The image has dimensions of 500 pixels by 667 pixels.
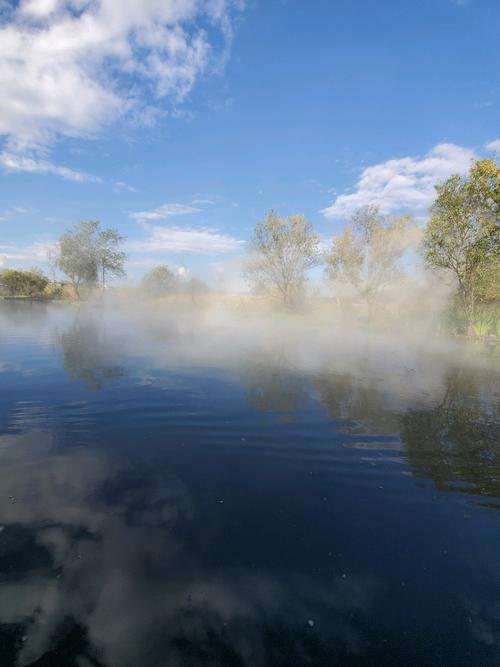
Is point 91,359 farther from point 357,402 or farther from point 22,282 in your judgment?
point 22,282

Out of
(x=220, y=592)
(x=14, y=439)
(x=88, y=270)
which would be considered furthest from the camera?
(x=88, y=270)

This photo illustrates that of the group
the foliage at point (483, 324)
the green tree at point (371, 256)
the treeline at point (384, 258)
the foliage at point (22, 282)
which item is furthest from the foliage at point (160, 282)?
the foliage at point (483, 324)

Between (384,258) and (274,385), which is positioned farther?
(384,258)

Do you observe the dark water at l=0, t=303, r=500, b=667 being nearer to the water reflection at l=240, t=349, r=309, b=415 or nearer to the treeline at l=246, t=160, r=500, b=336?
the water reflection at l=240, t=349, r=309, b=415

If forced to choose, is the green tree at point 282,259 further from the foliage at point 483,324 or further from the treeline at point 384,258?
the foliage at point 483,324

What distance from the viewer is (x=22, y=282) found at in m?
83.9

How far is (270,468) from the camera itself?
545 cm

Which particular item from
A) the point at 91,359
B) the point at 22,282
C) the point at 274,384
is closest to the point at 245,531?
the point at 274,384

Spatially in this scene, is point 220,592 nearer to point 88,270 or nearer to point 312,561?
point 312,561

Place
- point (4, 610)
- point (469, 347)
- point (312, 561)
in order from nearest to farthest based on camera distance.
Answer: point (4, 610) < point (312, 561) < point (469, 347)

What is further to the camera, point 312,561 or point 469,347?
point 469,347

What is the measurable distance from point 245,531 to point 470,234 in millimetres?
26231

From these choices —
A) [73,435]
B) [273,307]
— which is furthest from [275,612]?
[273,307]

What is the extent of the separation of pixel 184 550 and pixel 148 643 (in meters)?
0.97
